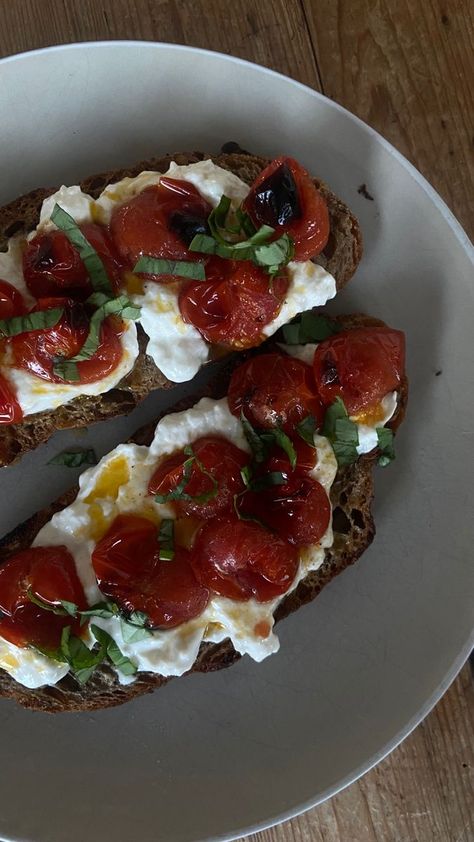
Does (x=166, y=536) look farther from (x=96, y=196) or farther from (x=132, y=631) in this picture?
(x=96, y=196)

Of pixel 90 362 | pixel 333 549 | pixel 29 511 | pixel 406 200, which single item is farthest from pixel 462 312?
pixel 29 511

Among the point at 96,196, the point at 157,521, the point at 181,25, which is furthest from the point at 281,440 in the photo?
the point at 181,25

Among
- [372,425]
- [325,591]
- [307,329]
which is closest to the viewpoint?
[372,425]

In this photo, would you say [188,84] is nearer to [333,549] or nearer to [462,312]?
[462,312]

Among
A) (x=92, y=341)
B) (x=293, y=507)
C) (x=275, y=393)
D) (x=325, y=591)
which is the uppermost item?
(x=92, y=341)

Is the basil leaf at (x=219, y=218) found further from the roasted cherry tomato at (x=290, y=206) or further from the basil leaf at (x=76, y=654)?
the basil leaf at (x=76, y=654)

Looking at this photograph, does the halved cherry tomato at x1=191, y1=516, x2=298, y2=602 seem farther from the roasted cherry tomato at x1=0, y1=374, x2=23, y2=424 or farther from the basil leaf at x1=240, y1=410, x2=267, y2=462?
the roasted cherry tomato at x1=0, y1=374, x2=23, y2=424

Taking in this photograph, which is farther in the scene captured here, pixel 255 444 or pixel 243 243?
pixel 255 444
